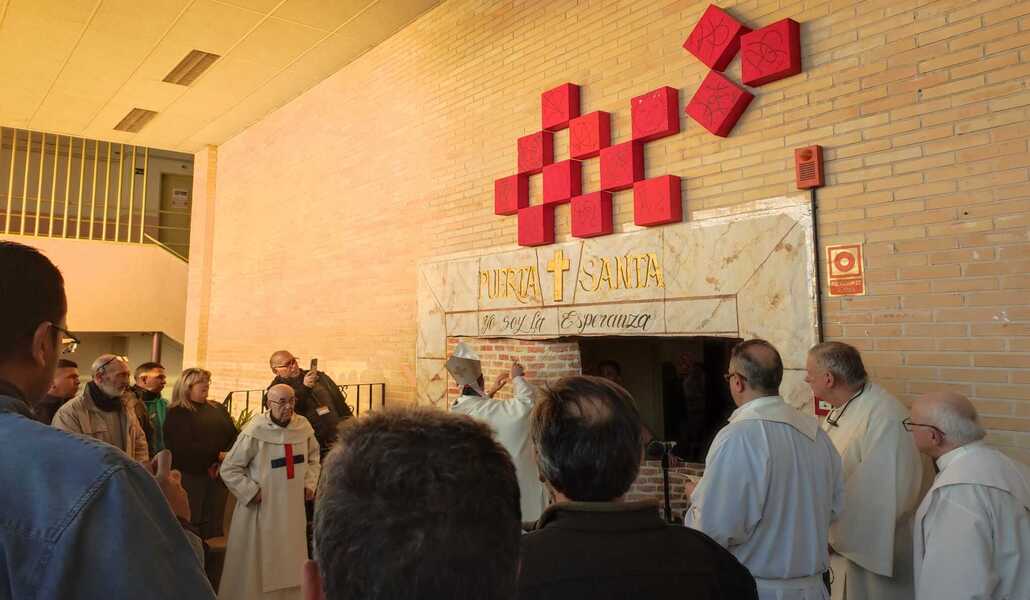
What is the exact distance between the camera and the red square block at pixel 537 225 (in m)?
5.33

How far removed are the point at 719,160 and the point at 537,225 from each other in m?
1.64

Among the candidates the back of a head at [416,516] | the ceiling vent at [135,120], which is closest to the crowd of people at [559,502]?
the back of a head at [416,516]

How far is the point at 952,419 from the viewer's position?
7.91 feet

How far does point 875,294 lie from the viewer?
3.56 metres

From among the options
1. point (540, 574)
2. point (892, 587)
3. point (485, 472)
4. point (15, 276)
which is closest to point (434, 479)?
point (485, 472)

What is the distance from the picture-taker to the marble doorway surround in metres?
3.87

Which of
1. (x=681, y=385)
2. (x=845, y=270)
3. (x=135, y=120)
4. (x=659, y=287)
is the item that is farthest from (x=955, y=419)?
(x=135, y=120)

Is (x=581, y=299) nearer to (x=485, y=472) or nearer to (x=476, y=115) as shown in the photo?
(x=476, y=115)

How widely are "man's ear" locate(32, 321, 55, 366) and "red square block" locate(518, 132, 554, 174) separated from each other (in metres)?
4.54

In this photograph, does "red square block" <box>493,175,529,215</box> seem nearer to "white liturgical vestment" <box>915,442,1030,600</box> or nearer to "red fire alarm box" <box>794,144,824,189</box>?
"red fire alarm box" <box>794,144,824,189</box>

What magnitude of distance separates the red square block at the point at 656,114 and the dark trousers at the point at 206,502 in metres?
4.22

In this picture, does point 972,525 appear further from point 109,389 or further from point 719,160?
point 109,389

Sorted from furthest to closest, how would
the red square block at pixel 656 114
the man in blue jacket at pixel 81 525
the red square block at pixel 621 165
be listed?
the red square block at pixel 621 165
the red square block at pixel 656 114
the man in blue jacket at pixel 81 525

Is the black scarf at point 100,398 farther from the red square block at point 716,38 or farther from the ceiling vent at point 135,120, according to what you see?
the ceiling vent at point 135,120
